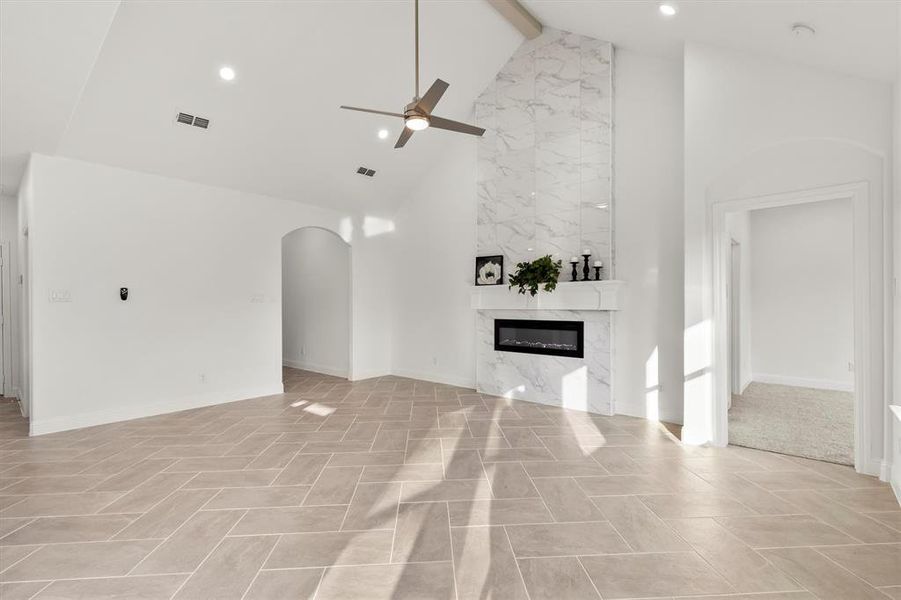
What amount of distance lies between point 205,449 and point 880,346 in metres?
5.03

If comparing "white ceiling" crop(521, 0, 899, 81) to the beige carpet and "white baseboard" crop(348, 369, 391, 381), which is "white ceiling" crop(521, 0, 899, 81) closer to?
the beige carpet

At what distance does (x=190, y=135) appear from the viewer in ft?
15.0

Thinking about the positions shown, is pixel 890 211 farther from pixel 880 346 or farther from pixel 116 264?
pixel 116 264

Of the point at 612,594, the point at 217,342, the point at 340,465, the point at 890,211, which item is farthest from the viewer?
the point at 217,342

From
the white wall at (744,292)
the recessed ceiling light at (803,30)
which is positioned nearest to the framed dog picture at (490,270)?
the white wall at (744,292)

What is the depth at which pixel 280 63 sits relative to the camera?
425cm

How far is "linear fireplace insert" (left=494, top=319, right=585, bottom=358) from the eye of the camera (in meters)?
5.14

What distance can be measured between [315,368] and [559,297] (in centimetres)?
441

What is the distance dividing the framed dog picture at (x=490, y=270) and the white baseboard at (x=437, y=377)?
4.66 ft

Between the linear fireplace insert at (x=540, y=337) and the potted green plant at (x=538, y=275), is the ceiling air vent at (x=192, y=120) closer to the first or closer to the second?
the potted green plant at (x=538, y=275)

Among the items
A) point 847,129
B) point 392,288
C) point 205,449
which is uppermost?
point 847,129

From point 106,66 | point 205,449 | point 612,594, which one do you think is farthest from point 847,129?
point 106,66

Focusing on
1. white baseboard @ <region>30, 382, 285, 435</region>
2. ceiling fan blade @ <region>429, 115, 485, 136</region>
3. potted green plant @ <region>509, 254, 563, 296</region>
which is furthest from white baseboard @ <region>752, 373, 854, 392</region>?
white baseboard @ <region>30, 382, 285, 435</region>

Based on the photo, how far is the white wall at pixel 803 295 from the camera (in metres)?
5.80
